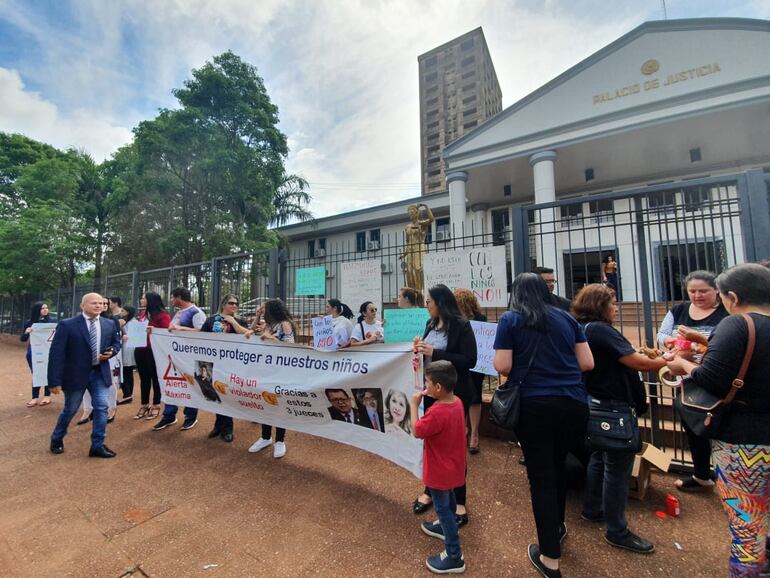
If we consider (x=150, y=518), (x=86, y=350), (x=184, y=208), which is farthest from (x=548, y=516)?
(x=184, y=208)

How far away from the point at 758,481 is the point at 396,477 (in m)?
2.47

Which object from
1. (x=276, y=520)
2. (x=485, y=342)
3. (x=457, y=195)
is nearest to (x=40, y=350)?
(x=276, y=520)

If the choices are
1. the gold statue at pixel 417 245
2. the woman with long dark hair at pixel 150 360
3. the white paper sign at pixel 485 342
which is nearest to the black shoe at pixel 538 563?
the white paper sign at pixel 485 342

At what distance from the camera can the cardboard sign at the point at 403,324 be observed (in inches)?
156

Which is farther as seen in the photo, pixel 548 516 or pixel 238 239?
pixel 238 239

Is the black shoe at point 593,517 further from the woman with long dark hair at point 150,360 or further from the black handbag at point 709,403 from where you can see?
the woman with long dark hair at point 150,360

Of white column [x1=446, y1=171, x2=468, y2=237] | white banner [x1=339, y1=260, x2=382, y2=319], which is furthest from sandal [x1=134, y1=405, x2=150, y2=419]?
white column [x1=446, y1=171, x2=468, y2=237]

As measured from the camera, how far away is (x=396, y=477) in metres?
3.29

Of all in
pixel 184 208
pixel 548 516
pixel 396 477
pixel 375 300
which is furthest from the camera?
pixel 184 208

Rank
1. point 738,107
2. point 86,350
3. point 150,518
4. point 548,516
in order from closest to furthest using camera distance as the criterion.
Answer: point 548,516
point 150,518
point 86,350
point 738,107

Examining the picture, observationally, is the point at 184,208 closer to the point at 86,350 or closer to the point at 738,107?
the point at 86,350

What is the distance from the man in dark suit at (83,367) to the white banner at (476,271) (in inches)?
166

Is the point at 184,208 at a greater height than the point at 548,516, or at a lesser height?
greater

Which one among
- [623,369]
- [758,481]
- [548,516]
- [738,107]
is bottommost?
[548,516]
